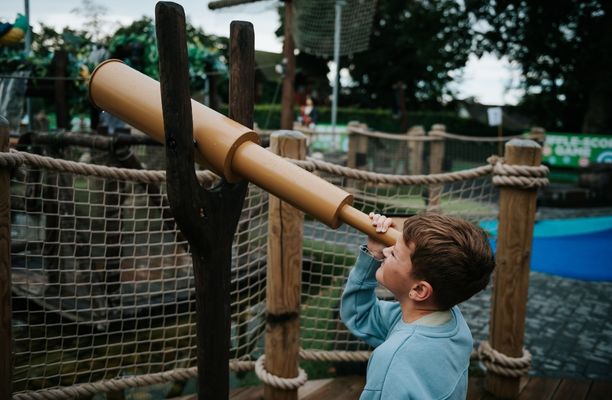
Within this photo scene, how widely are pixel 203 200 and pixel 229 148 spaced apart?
0.14 meters

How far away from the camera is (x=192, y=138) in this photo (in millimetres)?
1077

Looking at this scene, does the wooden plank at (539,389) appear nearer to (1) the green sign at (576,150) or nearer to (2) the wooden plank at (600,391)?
(2) the wooden plank at (600,391)

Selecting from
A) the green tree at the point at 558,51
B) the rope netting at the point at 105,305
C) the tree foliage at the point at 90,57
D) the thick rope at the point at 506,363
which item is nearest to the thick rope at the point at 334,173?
the rope netting at the point at 105,305

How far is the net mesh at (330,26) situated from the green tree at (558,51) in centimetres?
560

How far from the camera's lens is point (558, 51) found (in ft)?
54.1

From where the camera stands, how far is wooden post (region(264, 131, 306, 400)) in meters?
2.17

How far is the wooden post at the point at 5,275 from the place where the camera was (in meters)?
1.64

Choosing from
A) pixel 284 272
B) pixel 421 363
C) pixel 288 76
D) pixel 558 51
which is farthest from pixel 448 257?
pixel 558 51

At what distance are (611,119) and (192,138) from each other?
1849 centimetres

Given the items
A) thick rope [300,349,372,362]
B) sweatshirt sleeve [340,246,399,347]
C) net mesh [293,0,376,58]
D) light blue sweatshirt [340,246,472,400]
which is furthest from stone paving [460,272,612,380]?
net mesh [293,0,376,58]


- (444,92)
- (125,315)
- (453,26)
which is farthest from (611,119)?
(125,315)

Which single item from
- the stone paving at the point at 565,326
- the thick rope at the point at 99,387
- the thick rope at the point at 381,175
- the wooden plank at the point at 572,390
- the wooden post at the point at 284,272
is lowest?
the stone paving at the point at 565,326

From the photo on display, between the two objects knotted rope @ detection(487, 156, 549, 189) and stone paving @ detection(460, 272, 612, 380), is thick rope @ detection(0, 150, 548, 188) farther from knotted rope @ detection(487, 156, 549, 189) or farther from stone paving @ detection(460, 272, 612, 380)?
stone paving @ detection(460, 272, 612, 380)

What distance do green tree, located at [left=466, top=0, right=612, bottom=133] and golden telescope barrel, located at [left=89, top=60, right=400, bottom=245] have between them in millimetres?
16657
